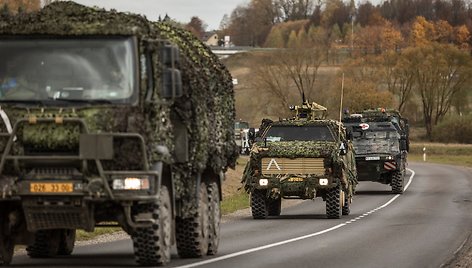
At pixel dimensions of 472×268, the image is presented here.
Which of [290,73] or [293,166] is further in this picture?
[290,73]

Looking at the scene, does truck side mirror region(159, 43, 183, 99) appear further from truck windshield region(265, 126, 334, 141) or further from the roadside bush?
the roadside bush

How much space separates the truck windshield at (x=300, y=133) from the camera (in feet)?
103

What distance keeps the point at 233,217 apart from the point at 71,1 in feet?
52.9

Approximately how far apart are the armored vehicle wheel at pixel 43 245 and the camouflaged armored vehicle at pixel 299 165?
41.0 feet

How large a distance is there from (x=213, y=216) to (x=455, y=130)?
90025 mm

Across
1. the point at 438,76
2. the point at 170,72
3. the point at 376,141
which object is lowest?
the point at 438,76

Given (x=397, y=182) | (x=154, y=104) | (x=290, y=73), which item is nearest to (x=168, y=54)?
→ (x=154, y=104)

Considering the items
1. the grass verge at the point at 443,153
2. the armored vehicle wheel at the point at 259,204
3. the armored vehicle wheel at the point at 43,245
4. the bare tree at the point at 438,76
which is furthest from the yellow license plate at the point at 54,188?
the bare tree at the point at 438,76

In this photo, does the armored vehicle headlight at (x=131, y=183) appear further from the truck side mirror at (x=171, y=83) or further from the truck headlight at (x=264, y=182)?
the truck headlight at (x=264, y=182)

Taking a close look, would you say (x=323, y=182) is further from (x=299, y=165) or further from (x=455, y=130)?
(x=455, y=130)

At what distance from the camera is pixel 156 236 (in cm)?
1566

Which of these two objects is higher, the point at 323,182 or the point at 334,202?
the point at 323,182

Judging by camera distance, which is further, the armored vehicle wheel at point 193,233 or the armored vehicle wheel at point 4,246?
the armored vehicle wheel at point 193,233

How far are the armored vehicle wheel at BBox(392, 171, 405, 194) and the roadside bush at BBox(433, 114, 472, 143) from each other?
60.5m
